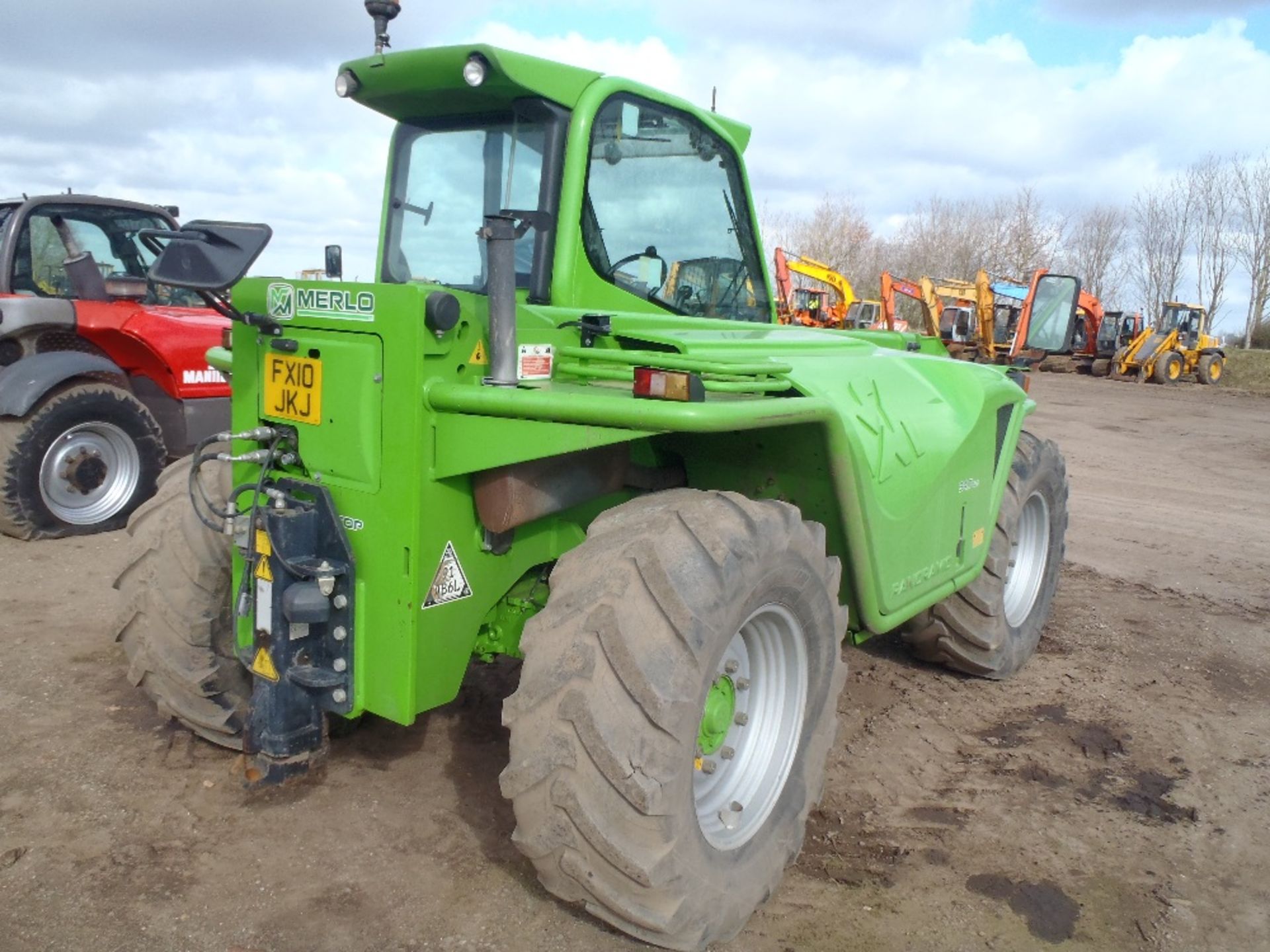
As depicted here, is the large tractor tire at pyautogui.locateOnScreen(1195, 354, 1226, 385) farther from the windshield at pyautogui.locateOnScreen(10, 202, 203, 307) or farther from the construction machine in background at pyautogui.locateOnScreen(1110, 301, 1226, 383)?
the windshield at pyautogui.locateOnScreen(10, 202, 203, 307)

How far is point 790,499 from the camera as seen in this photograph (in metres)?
3.39

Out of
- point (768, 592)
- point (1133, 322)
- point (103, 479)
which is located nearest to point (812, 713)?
point (768, 592)

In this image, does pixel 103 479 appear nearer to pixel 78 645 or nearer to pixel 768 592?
pixel 78 645

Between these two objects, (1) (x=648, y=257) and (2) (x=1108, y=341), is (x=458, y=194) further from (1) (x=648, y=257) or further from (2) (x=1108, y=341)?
(2) (x=1108, y=341)

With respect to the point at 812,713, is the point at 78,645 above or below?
below

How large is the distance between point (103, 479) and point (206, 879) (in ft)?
16.5

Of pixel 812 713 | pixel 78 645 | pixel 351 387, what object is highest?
pixel 351 387

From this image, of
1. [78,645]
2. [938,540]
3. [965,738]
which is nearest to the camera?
[938,540]

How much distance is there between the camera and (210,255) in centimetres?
258

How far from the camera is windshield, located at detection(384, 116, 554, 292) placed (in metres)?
3.48

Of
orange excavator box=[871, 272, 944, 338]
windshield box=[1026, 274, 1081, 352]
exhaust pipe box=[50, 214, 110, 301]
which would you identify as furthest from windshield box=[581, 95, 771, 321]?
orange excavator box=[871, 272, 944, 338]

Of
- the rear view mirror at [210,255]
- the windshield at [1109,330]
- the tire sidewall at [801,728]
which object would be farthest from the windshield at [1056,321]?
the windshield at [1109,330]

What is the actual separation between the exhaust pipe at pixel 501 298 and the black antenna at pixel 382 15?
1426 millimetres

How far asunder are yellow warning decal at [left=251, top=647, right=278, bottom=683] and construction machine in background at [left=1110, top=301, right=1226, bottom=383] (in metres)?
26.6
